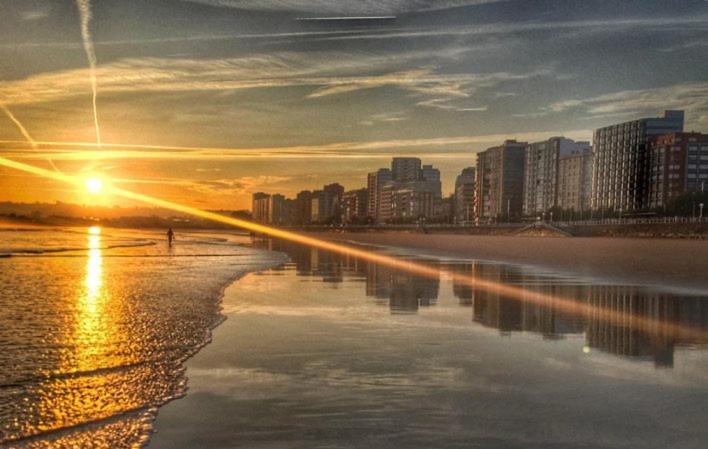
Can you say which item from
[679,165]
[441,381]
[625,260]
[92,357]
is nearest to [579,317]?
[441,381]

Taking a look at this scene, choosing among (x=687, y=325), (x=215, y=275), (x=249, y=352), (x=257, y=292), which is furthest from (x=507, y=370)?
(x=215, y=275)

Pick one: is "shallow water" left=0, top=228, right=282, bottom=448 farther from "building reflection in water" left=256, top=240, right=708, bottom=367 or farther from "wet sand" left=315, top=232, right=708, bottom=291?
"wet sand" left=315, top=232, right=708, bottom=291

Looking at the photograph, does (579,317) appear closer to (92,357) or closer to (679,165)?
(92,357)

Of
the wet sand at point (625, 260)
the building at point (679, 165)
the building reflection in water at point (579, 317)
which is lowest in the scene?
the wet sand at point (625, 260)

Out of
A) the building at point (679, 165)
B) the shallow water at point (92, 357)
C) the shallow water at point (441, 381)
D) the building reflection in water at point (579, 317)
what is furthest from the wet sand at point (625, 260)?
the building at point (679, 165)

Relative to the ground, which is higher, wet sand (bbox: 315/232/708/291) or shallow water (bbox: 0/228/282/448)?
shallow water (bbox: 0/228/282/448)

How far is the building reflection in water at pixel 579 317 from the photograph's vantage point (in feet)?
37.9

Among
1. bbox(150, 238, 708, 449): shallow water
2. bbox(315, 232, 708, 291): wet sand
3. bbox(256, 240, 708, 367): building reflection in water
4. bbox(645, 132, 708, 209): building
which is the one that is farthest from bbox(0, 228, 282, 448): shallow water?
bbox(645, 132, 708, 209): building

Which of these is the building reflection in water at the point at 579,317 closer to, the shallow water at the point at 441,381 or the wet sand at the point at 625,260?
the shallow water at the point at 441,381

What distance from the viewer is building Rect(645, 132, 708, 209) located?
183375 millimetres

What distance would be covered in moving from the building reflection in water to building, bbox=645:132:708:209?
17676 cm

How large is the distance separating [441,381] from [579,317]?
25.1 feet

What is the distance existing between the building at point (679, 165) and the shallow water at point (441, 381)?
188 metres

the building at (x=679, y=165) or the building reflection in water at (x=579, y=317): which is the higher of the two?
the building at (x=679, y=165)
